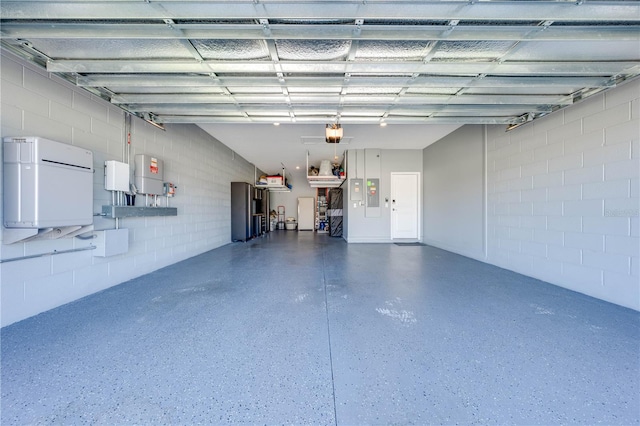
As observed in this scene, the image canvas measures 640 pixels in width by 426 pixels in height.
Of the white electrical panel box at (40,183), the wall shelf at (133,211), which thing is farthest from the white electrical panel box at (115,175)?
the white electrical panel box at (40,183)

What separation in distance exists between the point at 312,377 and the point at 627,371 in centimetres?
205

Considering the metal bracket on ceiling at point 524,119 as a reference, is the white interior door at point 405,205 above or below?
below

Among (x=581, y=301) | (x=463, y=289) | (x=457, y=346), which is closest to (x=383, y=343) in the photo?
(x=457, y=346)

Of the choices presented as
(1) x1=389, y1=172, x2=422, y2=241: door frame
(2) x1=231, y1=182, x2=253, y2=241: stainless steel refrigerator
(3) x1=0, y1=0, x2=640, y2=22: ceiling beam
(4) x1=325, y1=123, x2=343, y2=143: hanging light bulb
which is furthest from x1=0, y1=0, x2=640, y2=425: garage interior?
(2) x1=231, y1=182, x2=253, y2=241: stainless steel refrigerator

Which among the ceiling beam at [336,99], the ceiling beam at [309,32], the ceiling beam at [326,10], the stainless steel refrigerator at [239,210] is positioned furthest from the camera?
the stainless steel refrigerator at [239,210]

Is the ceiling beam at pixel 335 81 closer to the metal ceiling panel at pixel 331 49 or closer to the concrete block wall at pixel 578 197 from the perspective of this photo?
the metal ceiling panel at pixel 331 49

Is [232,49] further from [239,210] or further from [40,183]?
[239,210]

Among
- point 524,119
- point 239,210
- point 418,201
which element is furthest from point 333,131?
point 239,210

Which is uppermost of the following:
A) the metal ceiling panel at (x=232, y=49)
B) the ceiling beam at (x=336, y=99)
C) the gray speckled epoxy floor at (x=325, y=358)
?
the metal ceiling panel at (x=232, y=49)

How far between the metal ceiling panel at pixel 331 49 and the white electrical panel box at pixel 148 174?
2.88 feet

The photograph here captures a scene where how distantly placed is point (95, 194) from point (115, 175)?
1.10 feet

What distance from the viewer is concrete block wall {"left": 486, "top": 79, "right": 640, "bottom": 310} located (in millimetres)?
2578

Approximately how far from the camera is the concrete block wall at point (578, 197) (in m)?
2.58

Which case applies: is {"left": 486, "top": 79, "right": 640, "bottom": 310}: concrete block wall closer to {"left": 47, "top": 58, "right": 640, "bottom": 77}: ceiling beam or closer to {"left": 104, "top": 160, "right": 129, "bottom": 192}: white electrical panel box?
{"left": 47, "top": 58, "right": 640, "bottom": 77}: ceiling beam
